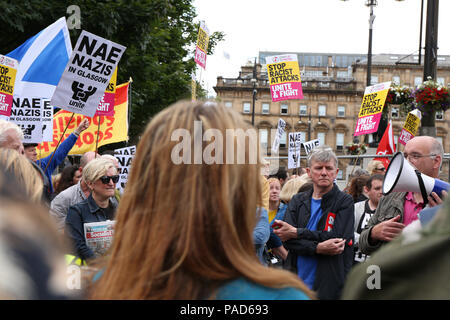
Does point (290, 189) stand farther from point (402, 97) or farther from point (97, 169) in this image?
point (402, 97)

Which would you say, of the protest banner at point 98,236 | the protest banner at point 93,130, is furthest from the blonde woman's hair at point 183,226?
the protest banner at point 93,130

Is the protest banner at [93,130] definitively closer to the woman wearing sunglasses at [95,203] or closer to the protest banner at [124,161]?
the protest banner at [124,161]

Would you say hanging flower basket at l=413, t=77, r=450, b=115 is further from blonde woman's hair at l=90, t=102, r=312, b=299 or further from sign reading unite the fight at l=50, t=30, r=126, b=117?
blonde woman's hair at l=90, t=102, r=312, b=299

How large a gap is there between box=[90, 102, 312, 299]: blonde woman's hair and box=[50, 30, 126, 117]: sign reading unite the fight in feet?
18.8

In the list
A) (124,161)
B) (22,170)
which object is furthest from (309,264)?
(124,161)

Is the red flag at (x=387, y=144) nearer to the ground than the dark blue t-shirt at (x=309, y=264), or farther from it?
farther from it

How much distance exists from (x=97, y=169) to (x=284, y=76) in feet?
28.6

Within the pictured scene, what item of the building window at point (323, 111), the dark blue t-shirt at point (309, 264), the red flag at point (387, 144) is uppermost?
the building window at point (323, 111)

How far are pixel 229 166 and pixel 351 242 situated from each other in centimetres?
347

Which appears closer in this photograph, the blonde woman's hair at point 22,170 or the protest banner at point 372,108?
the blonde woman's hair at point 22,170

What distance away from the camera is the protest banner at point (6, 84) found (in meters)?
7.35

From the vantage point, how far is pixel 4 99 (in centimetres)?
737
